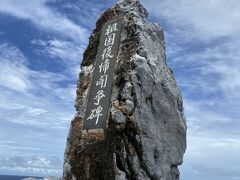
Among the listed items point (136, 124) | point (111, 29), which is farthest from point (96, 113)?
point (111, 29)

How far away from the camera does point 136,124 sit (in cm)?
896

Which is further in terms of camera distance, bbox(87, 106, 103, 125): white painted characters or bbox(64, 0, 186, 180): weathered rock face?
bbox(87, 106, 103, 125): white painted characters

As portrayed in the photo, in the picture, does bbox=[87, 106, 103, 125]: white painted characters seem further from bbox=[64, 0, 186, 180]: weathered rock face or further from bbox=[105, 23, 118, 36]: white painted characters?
bbox=[105, 23, 118, 36]: white painted characters

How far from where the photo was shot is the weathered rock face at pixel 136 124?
891 centimetres

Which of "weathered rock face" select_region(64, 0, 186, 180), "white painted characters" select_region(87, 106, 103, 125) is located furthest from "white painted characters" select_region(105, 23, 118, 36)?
"white painted characters" select_region(87, 106, 103, 125)

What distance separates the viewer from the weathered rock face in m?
8.91

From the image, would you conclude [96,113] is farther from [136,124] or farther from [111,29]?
[111,29]

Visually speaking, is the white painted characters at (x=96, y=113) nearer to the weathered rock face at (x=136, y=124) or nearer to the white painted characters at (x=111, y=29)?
the weathered rock face at (x=136, y=124)

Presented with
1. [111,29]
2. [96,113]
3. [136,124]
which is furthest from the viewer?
[111,29]

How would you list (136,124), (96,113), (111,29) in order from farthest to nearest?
1. (111,29)
2. (96,113)
3. (136,124)

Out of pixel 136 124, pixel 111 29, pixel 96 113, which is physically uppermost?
pixel 111 29

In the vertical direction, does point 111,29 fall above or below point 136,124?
above

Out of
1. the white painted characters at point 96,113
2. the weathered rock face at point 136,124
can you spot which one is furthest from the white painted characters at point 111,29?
the white painted characters at point 96,113

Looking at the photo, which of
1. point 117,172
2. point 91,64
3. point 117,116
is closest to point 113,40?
point 91,64
